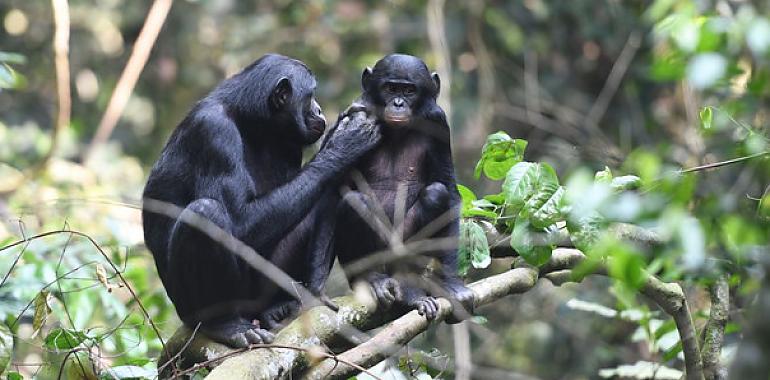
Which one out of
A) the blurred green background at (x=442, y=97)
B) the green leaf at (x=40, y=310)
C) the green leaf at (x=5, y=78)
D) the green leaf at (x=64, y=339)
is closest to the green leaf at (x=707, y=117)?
the blurred green background at (x=442, y=97)

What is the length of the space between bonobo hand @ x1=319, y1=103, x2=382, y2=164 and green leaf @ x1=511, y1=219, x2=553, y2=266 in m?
1.17

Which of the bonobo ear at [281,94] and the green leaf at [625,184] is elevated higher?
the bonobo ear at [281,94]

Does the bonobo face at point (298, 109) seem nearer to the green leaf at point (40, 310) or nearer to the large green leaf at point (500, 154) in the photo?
the large green leaf at point (500, 154)

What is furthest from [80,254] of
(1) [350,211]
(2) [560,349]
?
(2) [560,349]

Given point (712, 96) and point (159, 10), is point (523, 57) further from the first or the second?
point (159, 10)

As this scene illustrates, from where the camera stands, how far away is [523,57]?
39.4ft

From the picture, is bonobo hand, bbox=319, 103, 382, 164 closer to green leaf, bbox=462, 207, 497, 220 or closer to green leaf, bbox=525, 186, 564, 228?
green leaf, bbox=462, 207, 497, 220

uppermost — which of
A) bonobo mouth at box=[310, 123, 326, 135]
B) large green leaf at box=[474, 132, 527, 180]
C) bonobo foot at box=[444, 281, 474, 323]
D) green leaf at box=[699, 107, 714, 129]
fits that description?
bonobo mouth at box=[310, 123, 326, 135]

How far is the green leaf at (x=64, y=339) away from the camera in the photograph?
4.66 m

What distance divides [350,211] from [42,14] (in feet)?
32.0

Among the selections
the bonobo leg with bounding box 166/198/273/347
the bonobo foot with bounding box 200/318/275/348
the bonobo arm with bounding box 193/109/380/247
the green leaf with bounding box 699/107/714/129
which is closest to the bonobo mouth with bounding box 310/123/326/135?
the bonobo arm with bounding box 193/109/380/247

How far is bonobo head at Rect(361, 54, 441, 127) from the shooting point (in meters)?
5.63

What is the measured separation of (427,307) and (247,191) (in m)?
1.20

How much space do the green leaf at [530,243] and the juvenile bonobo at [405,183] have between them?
549 millimetres
